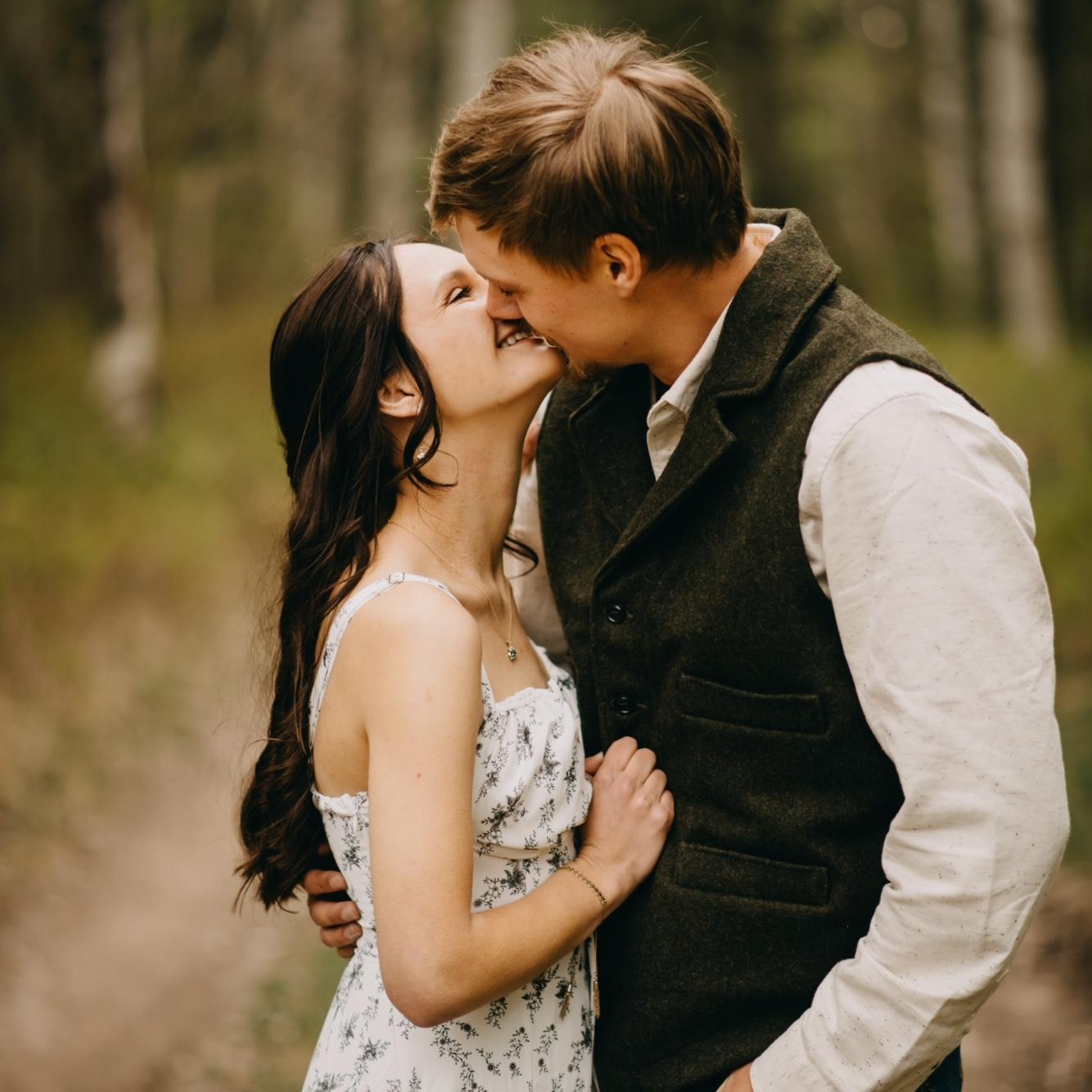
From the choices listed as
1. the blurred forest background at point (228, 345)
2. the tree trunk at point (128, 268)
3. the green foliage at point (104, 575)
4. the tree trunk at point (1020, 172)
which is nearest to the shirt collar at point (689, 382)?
the blurred forest background at point (228, 345)

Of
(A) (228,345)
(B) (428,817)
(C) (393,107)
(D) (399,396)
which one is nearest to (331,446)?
(D) (399,396)

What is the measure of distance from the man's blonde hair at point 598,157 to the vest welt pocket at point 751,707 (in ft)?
2.41

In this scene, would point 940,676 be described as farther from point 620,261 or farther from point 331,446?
point 331,446

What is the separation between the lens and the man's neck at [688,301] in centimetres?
207

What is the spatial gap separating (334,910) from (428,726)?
72 centimetres

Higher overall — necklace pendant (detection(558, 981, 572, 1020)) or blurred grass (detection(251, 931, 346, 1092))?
necklace pendant (detection(558, 981, 572, 1020))

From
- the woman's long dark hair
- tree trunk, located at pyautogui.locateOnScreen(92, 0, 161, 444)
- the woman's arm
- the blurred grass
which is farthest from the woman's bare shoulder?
tree trunk, located at pyautogui.locateOnScreen(92, 0, 161, 444)

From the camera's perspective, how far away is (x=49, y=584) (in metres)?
6.41

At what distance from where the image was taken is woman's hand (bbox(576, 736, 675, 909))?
2.08 m

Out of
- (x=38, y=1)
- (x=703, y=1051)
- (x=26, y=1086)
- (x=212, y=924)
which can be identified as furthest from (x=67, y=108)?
(x=703, y=1051)

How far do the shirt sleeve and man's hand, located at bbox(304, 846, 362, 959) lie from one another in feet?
3.33

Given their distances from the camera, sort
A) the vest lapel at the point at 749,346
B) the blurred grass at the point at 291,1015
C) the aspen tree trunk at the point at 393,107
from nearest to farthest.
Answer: the vest lapel at the point at 749,346
the blurred grass at the point at 291,1015
the aspen tree trunk at the point at 393,107

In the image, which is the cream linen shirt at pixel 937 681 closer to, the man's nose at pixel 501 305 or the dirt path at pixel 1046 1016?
the man's nose at pixel 501 305

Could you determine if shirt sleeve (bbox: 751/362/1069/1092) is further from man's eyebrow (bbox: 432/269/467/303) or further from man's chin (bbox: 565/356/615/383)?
man's eyebrow (bbox: 432/269/467/303)
